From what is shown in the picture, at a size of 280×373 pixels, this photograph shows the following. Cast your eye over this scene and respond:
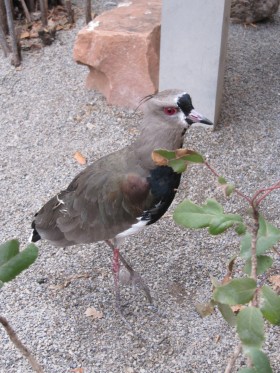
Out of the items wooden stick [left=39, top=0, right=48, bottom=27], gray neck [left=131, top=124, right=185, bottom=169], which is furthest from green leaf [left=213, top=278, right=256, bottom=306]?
wooden stick [left=39, top=0, right=48, bottom=27]

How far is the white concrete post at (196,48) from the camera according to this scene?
350cm

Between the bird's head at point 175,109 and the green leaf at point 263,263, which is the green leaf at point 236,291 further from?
the bird's head at point 175,109

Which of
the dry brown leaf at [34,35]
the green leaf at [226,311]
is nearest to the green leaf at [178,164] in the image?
the green leaf at [226,311]

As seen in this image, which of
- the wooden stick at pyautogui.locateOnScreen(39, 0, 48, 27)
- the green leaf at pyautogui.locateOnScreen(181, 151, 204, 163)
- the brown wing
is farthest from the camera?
the wooden stick at pyautogui.locateOnScreen(39, 0, 48, 27)

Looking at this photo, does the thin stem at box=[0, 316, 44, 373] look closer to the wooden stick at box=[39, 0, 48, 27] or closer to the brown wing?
the brown wing

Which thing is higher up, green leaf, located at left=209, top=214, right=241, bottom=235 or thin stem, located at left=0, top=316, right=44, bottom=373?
green leaf, located at left=209, top=214, right=241, bottom=235

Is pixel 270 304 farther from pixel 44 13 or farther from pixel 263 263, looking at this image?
pixel 44 13

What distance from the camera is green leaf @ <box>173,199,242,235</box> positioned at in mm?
1190

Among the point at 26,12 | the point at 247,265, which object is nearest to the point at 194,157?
the point at 247,265

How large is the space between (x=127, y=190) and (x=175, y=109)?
380mm

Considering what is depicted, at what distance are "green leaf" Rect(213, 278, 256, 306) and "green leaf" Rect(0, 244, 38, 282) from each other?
13.7 inches

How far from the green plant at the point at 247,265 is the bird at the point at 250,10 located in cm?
423

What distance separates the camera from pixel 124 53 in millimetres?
3986

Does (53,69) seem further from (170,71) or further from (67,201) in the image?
(67,201)
